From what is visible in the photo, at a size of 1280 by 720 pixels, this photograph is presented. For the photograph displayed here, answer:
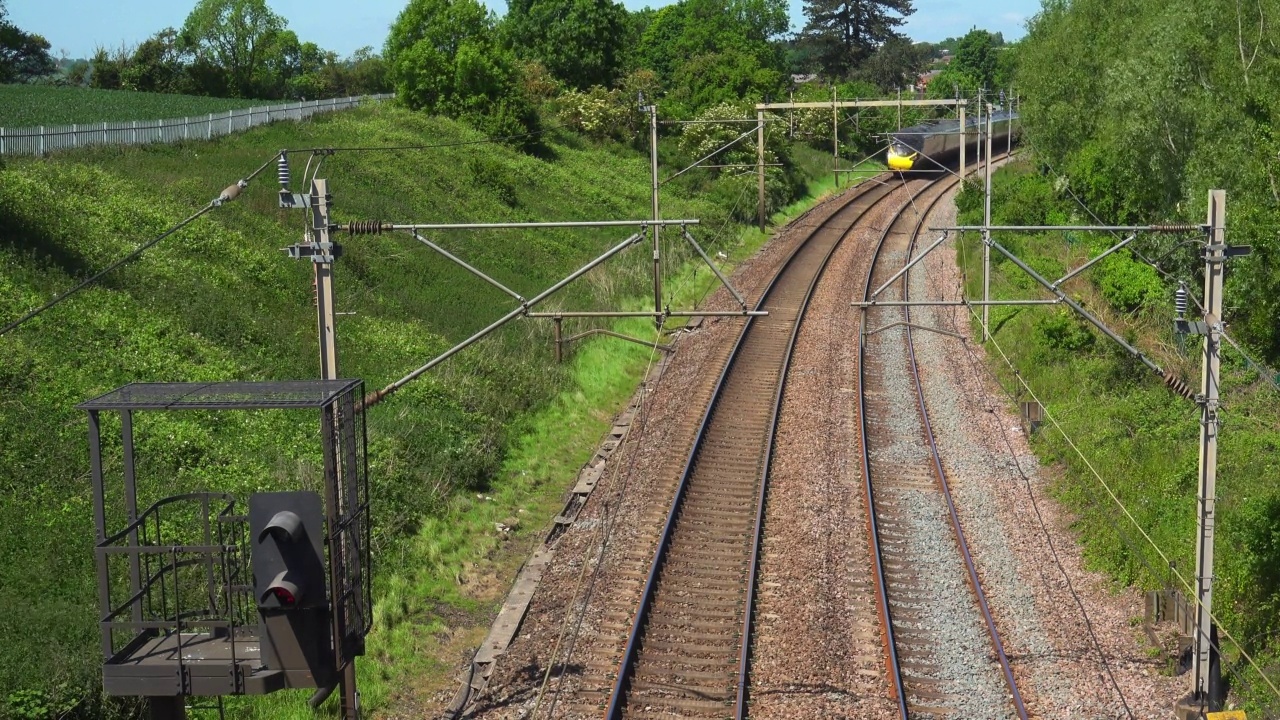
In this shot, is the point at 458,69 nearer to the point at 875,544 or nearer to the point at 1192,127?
the point at 1192,127

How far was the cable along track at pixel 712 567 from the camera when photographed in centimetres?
1263

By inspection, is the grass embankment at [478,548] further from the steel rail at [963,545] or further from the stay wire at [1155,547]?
the stay wire at [1155,547]

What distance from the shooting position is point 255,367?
2033 cm

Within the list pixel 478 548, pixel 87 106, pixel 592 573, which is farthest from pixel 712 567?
pixel 87 106

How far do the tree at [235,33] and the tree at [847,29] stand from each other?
120 ft

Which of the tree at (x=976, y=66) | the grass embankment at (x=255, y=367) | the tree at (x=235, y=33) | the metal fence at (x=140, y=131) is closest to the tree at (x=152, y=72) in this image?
the tree at (x=235, y=33)

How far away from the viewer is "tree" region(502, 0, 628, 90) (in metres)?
58.4

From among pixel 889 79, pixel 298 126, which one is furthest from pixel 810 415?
pixel 889 79

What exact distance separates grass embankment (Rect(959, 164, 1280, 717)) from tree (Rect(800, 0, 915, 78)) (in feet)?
181

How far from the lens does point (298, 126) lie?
136 ft

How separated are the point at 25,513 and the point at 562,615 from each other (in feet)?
20.8

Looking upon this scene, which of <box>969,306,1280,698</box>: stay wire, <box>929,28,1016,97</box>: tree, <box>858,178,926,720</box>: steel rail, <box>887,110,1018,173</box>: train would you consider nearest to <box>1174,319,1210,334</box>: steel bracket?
<box>969,306,1280,698</box>: stay wire

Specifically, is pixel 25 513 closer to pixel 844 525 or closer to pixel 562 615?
pixel 562 615

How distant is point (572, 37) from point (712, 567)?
46153mm
